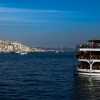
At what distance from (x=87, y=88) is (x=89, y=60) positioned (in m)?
21.8

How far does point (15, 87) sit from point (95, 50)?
84.7 ft

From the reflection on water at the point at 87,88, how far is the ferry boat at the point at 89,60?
2.78 m

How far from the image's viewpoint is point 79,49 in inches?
4451

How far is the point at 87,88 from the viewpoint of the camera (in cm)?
8931

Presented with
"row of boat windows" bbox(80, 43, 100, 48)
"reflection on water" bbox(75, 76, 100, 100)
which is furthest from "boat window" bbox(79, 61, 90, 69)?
"row of boat windows" bbox(80, 43, 100, 48)

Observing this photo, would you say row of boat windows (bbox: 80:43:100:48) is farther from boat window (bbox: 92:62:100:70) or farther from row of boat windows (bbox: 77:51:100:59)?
boat window (bbox: 92:62:100:70)

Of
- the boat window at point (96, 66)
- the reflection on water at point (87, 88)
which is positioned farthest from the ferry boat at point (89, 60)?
→ the reflection on water at point (87, 88)

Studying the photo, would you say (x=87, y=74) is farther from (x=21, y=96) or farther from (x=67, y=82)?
(x=21, y=96)

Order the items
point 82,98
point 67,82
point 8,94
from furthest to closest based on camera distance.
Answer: point 67,82
point 8,94
point 82,98

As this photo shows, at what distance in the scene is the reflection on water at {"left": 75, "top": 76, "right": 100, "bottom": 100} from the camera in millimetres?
77312

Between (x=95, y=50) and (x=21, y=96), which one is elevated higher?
(x=95, y=50)

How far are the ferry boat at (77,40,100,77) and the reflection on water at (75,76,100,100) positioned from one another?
9.12 ft

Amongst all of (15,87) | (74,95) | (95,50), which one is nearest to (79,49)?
(95,50)

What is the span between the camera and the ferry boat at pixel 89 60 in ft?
360
